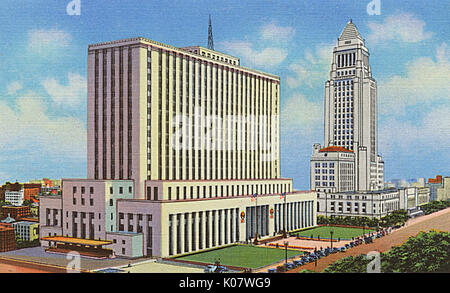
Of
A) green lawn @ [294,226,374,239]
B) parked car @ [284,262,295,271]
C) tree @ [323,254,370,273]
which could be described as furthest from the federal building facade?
tree @ [323,254,370,273]

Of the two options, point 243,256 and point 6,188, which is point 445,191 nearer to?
point 243,256

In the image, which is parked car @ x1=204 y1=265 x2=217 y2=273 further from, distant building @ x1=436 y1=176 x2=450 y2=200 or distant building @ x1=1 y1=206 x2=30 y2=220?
distant building @ x1=436 y1=176 x2=450 y2=200

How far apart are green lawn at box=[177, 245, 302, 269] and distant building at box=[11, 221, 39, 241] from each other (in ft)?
78.0

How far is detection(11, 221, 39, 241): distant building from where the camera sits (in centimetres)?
6669

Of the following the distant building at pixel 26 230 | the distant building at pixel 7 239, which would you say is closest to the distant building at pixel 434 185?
the distant building at pixel 26 230

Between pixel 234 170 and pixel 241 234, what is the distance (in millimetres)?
12448

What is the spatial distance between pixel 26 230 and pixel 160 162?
21.0 meters

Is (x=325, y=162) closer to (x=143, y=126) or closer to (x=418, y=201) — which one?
(x=418, y=201)

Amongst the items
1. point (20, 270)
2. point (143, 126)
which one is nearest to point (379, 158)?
point (143, 126)

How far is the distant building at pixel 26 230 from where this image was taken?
219 ft

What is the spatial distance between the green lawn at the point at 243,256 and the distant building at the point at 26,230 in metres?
23.8

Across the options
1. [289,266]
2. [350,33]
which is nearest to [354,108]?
[350,33]

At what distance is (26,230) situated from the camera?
67.0 metres

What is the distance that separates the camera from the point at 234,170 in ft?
255
